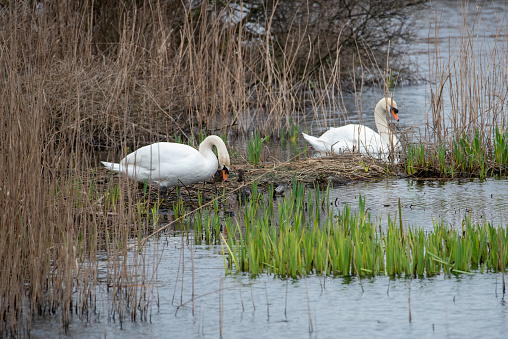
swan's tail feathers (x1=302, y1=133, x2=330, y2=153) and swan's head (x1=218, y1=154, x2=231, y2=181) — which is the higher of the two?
swan's tail feathers (x1=302, y1=133, x2=330, y2=153)

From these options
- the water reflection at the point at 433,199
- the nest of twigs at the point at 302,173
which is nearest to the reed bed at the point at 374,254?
the water reflection at the point at 433,199

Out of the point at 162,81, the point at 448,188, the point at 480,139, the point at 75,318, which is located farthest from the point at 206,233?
the point at 162,81

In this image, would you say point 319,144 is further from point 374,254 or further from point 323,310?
point 323,310

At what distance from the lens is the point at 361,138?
906 cm

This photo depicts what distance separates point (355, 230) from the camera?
486 cm

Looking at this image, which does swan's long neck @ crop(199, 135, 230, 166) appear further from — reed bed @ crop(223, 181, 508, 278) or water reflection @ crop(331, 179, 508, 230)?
reed bed @ crop(223, 181, 508, 278)

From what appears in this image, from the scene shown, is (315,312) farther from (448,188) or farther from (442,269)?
(448,188)

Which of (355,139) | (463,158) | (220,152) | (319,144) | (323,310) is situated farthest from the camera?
(319,144)

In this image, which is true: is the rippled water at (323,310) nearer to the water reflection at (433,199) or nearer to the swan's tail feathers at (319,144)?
the water reflection at (433,199)

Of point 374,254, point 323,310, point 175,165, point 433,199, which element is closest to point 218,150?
point 175,165

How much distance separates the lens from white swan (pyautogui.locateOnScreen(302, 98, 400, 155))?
8788 mm

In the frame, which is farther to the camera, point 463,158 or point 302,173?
point 302,173

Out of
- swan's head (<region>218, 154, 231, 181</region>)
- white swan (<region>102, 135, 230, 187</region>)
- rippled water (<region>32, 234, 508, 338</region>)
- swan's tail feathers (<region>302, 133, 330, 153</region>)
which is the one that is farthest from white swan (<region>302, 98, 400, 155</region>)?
rippled water (<region>32, 234, 508, 338</region>)

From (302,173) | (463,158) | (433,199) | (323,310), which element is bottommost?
(323,310)
